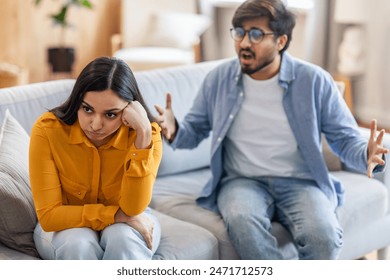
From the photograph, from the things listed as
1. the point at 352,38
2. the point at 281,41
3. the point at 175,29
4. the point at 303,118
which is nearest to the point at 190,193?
the point at 303,118

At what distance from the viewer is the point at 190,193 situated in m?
2.14

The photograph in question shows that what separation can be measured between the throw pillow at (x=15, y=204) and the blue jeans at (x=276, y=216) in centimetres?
54

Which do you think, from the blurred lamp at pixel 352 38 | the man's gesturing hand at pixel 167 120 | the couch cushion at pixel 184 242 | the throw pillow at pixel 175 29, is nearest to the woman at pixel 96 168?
the couch cushion at pixel 184 242

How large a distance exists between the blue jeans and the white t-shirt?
0.10ft

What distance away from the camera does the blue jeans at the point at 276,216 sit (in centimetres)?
183

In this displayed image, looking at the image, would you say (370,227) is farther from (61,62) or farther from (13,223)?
(61,62)

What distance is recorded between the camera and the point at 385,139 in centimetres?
221

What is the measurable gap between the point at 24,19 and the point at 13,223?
3239 mm

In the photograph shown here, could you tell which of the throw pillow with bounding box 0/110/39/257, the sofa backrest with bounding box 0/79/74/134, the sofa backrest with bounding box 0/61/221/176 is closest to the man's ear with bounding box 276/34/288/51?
the sofa backrest with bounding box 0/61/221/176

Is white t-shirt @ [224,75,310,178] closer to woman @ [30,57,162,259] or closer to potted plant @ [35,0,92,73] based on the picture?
woman @ [30,57,162,259]

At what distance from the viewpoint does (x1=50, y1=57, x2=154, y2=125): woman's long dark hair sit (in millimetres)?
1469

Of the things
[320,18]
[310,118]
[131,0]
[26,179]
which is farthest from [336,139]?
[131,0]

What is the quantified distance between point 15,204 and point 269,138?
0.74 metres
